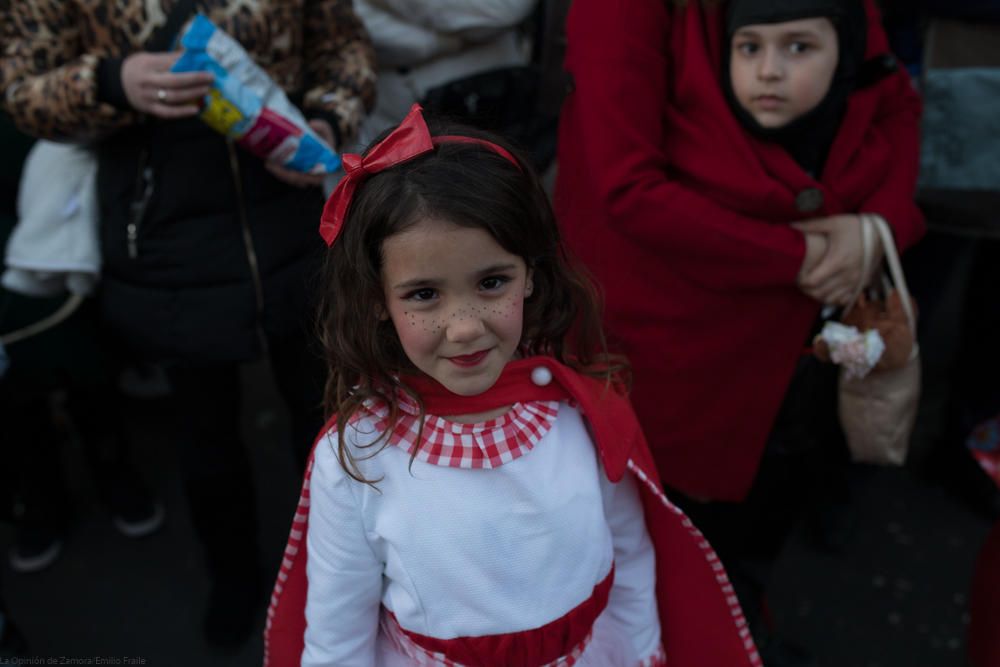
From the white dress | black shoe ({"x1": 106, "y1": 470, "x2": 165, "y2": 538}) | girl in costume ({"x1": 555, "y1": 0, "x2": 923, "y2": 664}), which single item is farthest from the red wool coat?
black shoe ({"x1": 106, "y1": 470, "x2": 165, "y2": 538})

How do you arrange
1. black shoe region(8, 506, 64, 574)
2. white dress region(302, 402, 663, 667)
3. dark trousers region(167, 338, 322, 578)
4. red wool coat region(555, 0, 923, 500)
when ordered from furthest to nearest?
black shoe region(8, 506, 64, 574) → dark trousers region(167, 338, 322, 578) → red wool coat region(555, 0, 923, 500) → white dress region(302, 402, 663, 667)

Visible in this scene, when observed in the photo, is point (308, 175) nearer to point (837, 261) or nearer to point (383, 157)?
point (383, 157)

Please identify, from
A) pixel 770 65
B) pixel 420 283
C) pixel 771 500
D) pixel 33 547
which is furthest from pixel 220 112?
pixel 33 547

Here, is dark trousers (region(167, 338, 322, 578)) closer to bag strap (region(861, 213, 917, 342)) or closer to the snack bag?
the snack bag

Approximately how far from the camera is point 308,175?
1892 mm

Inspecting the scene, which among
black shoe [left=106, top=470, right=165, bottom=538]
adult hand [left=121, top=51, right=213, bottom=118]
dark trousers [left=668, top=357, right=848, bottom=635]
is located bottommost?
black shoe [left=106, top=470, right=165, bottom=538]

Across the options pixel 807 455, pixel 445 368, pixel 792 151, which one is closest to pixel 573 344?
pixel 445 368

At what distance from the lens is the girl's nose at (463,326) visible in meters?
1.16

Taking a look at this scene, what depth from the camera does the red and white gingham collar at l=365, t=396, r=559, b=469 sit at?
1.31m

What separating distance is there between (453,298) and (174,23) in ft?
3.54

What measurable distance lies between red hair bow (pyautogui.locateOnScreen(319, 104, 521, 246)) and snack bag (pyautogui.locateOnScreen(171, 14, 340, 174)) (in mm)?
625

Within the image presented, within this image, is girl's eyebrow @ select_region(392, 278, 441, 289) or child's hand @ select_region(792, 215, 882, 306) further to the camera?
child's hand @ select_region(792, 215, 882, 306)

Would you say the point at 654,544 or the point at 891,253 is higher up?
the point at 891,253

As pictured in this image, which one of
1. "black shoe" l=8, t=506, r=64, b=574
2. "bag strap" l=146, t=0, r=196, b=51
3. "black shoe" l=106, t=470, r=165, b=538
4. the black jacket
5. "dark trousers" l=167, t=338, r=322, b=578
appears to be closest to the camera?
"bag strap" l=146, t=0, r=196, b=51
